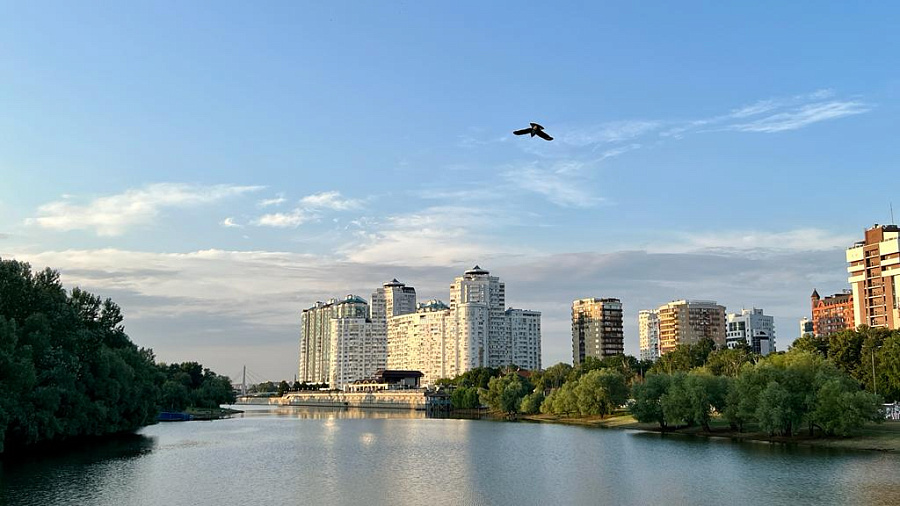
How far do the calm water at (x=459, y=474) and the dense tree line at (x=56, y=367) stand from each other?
14.6 feet

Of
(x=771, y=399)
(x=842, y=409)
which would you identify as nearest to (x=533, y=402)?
(x=771, y=399)

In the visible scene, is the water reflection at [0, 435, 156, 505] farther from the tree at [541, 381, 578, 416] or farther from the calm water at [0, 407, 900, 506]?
the tree at [541, 381, 578, 416]

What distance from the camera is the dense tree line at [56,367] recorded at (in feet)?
247

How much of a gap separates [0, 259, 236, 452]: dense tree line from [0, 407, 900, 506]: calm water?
14.6ft

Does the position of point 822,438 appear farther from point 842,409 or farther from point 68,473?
point 68,473

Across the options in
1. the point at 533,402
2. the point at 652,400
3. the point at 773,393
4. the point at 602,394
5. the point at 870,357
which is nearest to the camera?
the point at 773,393

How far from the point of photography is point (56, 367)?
282 ft

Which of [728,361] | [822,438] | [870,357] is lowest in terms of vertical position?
[822,438]

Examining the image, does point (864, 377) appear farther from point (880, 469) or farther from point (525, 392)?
point (525, 392)

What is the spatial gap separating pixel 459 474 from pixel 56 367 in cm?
4761

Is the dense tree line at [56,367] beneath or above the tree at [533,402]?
above

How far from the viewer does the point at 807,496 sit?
54.4m

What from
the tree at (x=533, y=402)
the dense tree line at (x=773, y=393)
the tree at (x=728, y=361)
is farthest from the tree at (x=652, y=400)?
the tree at (x=533, y=402)

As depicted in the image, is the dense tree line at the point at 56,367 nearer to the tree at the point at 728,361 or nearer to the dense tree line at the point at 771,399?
the dense tree line at the point at 771,399
